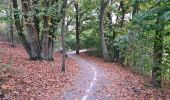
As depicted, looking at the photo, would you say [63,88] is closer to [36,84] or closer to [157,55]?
[36,84]

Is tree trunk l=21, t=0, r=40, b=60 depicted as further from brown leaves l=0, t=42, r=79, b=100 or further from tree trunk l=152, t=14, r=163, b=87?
tree trunk l=152, t=14, r=163, b=87

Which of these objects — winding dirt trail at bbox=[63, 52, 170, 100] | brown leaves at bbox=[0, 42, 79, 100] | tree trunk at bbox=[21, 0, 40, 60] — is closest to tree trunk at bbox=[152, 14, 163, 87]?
winding dirt trail at bbox=[63, 52, 170, 100]

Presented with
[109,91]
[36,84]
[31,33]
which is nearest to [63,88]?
[36,84]

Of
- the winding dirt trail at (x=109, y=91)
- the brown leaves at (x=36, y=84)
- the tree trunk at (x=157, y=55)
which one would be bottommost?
the winding dirt trail at (x=109, y=91)

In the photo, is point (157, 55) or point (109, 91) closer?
point (109, 91)

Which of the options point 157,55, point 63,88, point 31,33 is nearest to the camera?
point 63,88

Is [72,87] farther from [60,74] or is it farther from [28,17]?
[28,17]

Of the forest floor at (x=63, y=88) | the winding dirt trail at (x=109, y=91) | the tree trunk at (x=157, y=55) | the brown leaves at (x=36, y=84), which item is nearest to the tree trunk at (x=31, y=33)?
the forest floor at (x=63, y=88)

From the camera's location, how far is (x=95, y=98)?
12.2 meters

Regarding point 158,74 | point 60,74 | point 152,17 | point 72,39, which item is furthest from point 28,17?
point 72,39

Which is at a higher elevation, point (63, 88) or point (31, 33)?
point (31, 33)

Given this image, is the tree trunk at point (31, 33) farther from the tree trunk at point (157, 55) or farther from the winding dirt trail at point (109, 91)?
the tree trunk at point (157, 55)

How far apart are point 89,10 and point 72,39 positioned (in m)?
17.6

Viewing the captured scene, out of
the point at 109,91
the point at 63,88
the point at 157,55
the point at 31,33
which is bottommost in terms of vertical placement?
the point at 109,91
